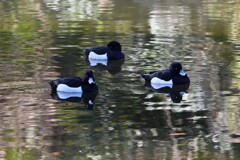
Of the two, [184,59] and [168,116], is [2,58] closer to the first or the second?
[184,59]

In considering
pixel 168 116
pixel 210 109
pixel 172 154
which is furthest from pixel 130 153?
pixel 210 109

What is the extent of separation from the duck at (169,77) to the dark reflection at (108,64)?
208 cm

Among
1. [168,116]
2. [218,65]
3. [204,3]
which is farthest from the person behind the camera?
[204,3]

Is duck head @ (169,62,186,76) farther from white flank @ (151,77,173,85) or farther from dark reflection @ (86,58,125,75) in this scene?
dark reflection @ (86,58,125,75)

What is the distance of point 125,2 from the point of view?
3862cm

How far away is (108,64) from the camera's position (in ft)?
70.3

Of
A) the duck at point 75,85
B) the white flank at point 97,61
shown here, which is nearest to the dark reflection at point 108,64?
the white flank at point 97,61

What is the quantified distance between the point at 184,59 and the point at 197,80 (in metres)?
2.74

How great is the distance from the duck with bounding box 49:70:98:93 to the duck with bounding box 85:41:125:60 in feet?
14.4

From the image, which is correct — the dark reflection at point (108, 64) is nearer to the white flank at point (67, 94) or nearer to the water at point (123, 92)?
the water at point (123, 92)

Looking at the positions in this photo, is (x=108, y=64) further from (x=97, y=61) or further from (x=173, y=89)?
(x=173, y=89)

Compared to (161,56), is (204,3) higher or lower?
lower

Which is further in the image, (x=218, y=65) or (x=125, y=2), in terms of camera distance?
(x=125, y=2)

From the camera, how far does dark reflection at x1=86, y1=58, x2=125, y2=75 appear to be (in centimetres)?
2024
